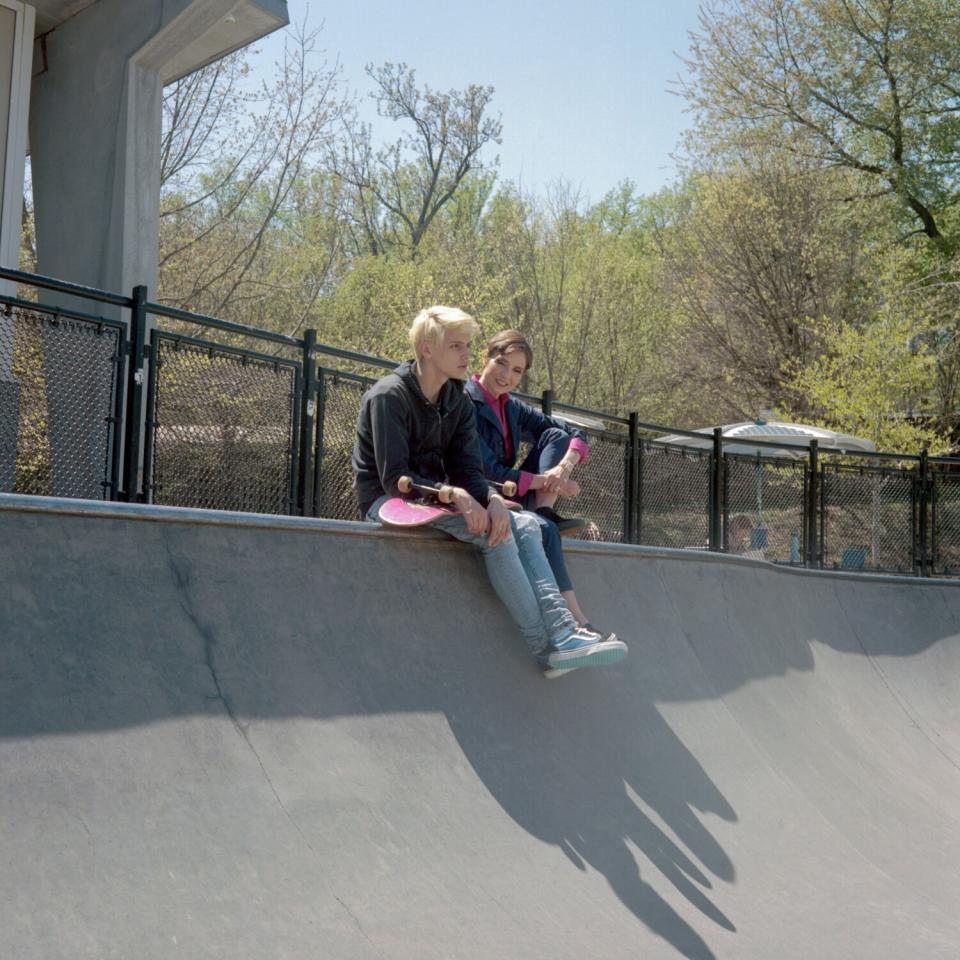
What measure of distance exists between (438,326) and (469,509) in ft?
2.75

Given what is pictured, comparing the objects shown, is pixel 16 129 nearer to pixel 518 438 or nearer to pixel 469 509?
pixel 518 438

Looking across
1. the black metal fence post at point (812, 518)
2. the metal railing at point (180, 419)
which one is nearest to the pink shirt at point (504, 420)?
the metal railing at point (180, 419)

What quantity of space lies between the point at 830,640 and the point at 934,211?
75.7 feet

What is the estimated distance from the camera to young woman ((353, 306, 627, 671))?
14.7 feet

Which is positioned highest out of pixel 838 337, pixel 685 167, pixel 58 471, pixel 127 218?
pixel 685 167

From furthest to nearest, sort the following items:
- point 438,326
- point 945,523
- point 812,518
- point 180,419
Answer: point 945,523 → point 812,518 → point 180,419 → point 438,326

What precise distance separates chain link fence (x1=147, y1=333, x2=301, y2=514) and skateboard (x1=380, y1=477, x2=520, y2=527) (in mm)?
1863

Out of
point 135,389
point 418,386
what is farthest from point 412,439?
point 135,389

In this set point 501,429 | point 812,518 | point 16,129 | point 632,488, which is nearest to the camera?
point 501,429

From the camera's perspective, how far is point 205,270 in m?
21.5

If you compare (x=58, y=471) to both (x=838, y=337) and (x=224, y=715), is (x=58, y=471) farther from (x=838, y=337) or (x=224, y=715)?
(x=838, y=337)

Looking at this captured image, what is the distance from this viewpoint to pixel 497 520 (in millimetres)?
4496

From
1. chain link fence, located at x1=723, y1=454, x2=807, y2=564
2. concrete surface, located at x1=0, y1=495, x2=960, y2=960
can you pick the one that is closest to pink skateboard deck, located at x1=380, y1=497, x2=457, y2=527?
concrete surface, located at x1=0, y1=495, x2=960, y2=960

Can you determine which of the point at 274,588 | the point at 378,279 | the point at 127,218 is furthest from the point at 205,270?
the point at 274,588
